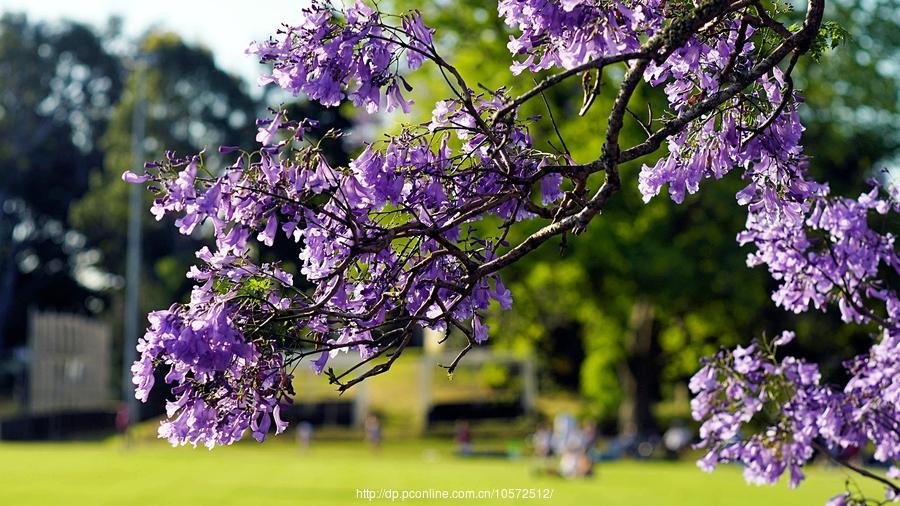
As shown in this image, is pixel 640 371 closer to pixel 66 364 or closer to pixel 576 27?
pixel 66 364

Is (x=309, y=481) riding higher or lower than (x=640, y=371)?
lower

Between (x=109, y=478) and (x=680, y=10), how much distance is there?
24.6 metres

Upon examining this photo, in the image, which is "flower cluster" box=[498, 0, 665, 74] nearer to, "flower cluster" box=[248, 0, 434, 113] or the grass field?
"flower cluster" box=[248, 0, 434, 113]

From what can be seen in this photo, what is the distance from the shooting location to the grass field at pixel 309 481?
918 inches

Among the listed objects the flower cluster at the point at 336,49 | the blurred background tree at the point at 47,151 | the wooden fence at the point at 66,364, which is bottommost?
the flower cluster at the point at 336,49

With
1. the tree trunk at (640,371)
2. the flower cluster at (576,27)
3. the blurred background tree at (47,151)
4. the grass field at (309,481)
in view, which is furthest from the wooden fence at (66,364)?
the flower cluster at (576,27)

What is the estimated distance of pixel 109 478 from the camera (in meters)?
28.2

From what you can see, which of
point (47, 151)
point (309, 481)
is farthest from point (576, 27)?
point (47, 151)

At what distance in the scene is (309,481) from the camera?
2858 cm

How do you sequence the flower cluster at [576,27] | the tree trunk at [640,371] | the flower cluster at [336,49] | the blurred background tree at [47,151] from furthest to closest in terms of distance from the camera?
1. the blurred background tree at [47,151]
2. the tree trunk at [640,371]
3. the flower cluster at [336,49]
4. the flower cluster at [576,27]

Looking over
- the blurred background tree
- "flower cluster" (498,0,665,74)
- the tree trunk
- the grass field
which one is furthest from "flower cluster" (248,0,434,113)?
the blurred background tree

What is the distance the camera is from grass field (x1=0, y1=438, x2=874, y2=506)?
2333 cm

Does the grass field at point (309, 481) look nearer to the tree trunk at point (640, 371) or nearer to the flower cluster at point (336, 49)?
the tree trunk at point (640, 371)

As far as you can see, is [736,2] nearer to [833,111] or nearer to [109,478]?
[109,478]
